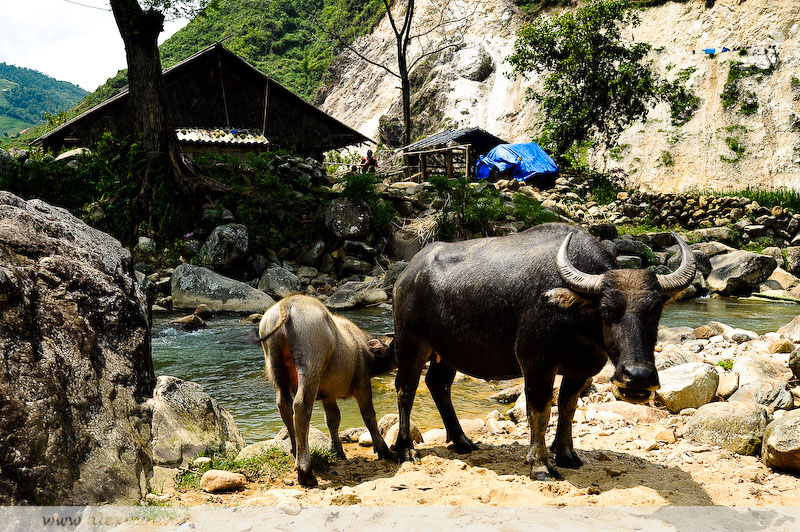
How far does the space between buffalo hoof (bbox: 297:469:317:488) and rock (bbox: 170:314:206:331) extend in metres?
8.80

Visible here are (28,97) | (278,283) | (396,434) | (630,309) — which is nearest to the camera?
(630,309)

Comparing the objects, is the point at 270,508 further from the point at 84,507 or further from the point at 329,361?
the point at 329,361

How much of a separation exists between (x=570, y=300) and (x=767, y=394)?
292cm

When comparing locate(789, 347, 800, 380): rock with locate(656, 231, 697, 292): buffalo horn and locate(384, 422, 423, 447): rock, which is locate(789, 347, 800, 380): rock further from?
locate(384, 422, 423, 447): rock

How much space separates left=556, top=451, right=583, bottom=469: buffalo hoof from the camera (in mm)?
4828

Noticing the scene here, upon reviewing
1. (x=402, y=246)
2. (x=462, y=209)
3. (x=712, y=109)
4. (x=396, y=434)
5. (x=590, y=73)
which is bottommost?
(x=396, y=434)

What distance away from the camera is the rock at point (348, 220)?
17828mm

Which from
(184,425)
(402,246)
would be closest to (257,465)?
(184,425)

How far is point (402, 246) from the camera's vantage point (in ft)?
60.3

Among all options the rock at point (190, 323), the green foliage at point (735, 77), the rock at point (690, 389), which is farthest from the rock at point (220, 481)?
the green foliage at point (735, 77)

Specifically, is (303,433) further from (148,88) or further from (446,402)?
(148,88)

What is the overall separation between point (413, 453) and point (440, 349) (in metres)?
0.93

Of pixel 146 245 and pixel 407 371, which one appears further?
pixel 146 245

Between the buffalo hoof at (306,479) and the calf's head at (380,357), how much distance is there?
144 cm
